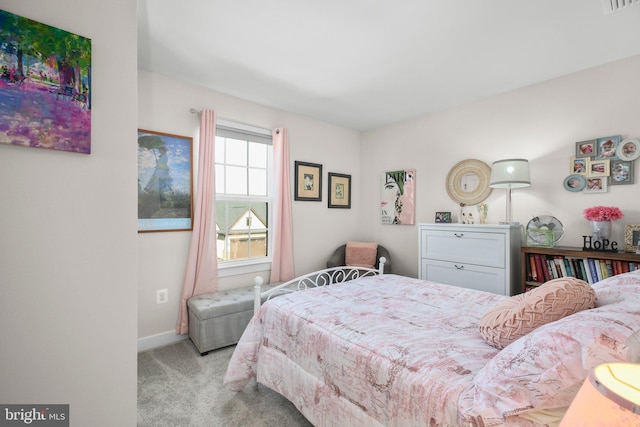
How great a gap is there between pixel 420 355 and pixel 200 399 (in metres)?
1.60

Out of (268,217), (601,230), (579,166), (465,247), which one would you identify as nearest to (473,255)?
(465,247)

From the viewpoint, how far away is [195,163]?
2.91 metres

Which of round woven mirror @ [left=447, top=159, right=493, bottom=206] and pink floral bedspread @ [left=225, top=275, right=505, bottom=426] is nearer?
pink floral bedspread @ [left=225, top=275, right=505, bottom=426]

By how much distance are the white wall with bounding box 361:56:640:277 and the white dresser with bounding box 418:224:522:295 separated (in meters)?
0.46

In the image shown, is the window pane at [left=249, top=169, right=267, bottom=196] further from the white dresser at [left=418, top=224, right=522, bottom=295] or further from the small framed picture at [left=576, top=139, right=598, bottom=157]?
the small framed picture at [left=576, top=139, right=598, bottom=157]

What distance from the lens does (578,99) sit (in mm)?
2641

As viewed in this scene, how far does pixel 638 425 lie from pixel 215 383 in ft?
7.66

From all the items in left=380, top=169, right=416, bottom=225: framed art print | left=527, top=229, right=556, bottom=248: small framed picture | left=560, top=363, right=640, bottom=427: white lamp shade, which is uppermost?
left=380, top=169, right=416, bottom=225: framed art print

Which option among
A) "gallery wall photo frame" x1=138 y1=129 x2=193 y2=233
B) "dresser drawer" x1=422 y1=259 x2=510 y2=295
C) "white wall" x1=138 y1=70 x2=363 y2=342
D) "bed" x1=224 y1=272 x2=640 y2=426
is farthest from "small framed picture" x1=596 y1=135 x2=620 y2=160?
"gallery wall photo frame" x1=138 y1=129 x2=193 y2=233

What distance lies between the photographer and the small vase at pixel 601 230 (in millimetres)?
2342

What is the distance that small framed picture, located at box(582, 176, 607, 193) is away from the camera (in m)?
2.50

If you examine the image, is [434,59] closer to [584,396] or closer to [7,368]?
[584,396]

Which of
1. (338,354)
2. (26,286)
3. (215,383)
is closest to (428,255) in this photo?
(338,354)

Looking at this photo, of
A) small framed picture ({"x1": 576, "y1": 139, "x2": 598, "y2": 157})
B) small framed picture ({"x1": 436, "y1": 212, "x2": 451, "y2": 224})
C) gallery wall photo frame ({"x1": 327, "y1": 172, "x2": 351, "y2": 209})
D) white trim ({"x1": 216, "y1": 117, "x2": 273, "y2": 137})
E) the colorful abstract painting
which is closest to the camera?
the colorful abstract painting
